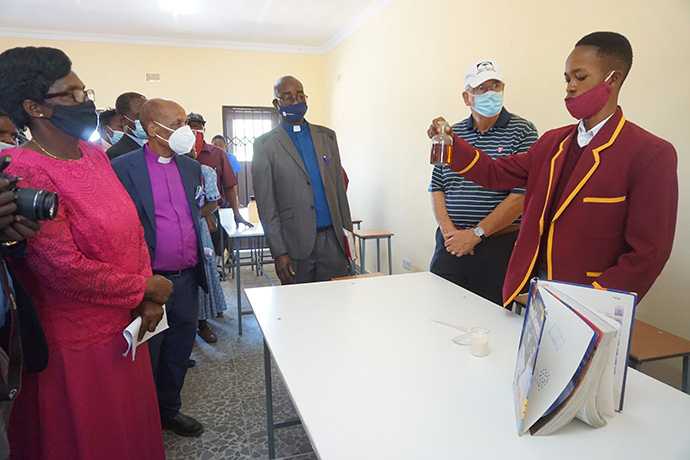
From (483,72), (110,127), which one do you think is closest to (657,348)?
(483,72)

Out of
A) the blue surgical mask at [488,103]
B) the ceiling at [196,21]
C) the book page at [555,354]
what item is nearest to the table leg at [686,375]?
the book page at [555,354]

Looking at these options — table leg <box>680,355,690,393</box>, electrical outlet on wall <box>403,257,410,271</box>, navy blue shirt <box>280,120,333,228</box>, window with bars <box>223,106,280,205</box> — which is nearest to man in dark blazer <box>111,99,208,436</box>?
navy blue shirt <box>280,120,333,228</box>

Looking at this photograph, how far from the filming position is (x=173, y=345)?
1.98 meters

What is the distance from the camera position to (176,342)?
6.49ft

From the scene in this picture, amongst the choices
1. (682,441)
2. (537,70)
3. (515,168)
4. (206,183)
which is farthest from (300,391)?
(537,70)

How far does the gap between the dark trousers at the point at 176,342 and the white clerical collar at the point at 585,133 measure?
1.71 meters

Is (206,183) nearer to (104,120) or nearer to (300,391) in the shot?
(104,120)

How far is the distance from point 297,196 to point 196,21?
165 inches

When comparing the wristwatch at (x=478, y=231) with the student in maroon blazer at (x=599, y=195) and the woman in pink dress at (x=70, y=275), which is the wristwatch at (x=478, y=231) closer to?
the student in maroon blazer at (x=599, y=195)

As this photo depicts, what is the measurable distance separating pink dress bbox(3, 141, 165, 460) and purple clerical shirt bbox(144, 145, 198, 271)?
0.49 meters

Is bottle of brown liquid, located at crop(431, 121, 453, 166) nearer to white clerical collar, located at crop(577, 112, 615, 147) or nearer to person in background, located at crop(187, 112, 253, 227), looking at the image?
white clerical collar, located at crop(577, 112, 615, 147)

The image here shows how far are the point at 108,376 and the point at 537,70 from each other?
273 cm

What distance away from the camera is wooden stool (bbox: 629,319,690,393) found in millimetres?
1479

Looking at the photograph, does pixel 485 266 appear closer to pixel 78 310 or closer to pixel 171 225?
pixel 171 225
